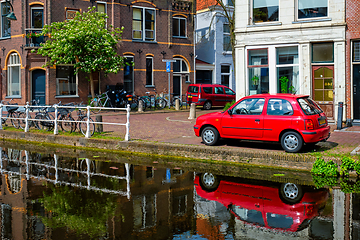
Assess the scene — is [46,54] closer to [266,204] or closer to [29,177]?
[29,177]

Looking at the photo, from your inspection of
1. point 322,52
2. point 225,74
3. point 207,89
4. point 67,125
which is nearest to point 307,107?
point 322,52

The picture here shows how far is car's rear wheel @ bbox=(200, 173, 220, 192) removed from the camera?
25.3 ft

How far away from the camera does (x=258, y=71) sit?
18.0 metres

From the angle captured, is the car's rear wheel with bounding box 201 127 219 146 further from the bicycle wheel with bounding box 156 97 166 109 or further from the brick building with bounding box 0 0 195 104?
the brick building with bounding box 0 0 195 104

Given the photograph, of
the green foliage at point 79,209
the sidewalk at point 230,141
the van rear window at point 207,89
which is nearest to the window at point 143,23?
the van rear window at point 207,89

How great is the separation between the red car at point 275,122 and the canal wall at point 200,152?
1.62 feet

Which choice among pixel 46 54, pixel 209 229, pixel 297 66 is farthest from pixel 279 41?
pixel 46 54

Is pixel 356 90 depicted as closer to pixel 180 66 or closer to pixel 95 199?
pixel 95 199

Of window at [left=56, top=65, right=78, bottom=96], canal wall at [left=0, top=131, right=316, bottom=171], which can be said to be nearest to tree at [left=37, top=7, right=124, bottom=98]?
window at [left=56, top=65, right=78, bottom=96]

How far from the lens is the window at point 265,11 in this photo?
57.4ft

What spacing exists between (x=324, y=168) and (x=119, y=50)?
2333 centimetres

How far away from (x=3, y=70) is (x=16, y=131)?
15201mm

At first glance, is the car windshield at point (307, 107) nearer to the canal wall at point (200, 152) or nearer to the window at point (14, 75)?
the canal wall at point (200, 152)

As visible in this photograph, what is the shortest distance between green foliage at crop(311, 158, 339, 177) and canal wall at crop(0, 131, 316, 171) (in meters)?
0.21
